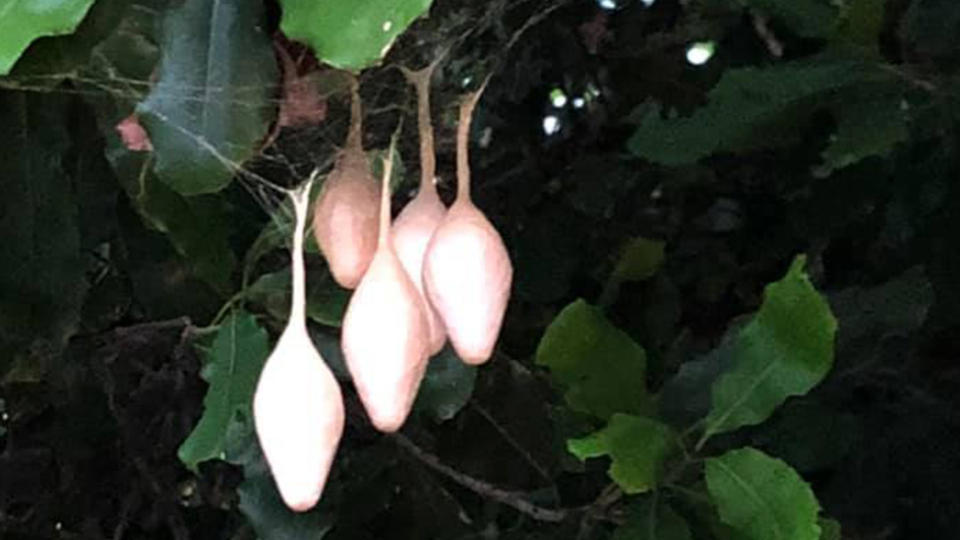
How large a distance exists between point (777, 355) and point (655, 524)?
0.35 feet

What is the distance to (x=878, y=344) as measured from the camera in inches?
55.4

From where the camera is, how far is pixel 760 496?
0.96 m

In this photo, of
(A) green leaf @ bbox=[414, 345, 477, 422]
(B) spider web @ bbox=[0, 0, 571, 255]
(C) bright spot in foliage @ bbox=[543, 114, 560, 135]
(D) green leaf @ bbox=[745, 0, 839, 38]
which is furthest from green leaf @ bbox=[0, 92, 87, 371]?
(C) bright spot in foliage @ bbox=[543, 114, 560, 135]

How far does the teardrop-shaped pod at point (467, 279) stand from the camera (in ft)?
Answer: 2.35

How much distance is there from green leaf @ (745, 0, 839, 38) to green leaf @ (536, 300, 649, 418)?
254 mm

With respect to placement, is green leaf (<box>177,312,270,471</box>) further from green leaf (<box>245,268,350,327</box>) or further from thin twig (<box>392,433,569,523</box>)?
thin twig (<box>392,433,569,523</box>)

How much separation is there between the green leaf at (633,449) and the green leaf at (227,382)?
0.17 m

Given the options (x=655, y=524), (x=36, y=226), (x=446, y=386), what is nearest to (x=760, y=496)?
(x=655, y=524)

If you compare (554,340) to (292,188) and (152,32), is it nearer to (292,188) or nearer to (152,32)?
(292,188)

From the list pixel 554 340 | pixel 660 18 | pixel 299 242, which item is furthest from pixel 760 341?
pixel 660 18

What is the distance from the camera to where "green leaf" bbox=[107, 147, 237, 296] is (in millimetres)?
963

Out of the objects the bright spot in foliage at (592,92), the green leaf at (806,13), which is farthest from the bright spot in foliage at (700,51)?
the green leaf at (806,13)

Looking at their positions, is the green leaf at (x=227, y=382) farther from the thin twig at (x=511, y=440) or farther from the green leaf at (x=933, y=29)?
the green leaf at (x=933, y=29)

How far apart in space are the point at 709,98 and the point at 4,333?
0.44 m
